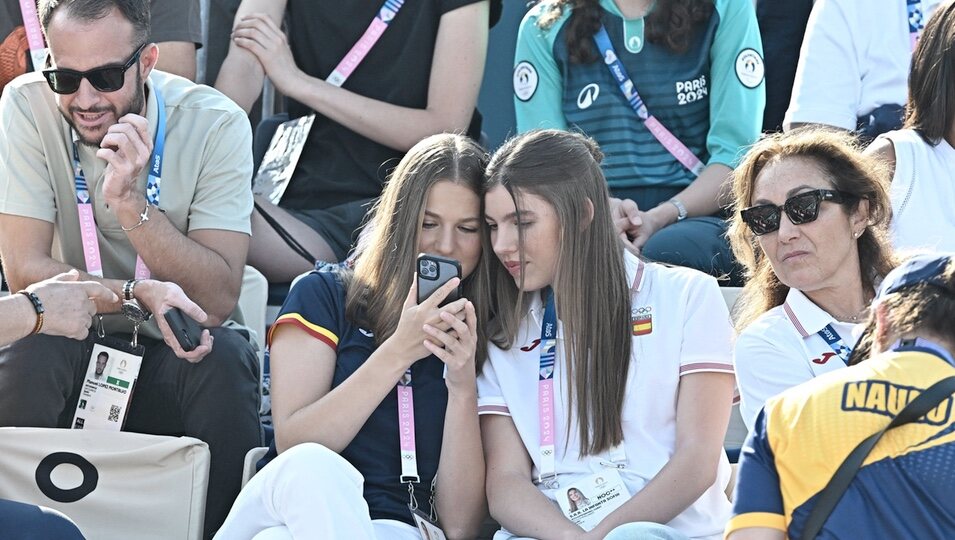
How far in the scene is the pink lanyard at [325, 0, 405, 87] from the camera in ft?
15.1

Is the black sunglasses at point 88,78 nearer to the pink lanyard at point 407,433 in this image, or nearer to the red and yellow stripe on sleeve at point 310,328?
the red and yellow stripe on sleeve at point 310,328

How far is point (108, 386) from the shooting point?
3537 mm

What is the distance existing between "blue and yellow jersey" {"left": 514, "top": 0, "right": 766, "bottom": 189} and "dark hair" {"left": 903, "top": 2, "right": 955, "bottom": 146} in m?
0.75

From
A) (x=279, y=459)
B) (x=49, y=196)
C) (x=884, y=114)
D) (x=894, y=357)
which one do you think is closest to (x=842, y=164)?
(x=884, y=114)

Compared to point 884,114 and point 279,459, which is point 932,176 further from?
point 279,459

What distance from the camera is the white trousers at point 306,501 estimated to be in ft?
9.31

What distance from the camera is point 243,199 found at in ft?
13.1

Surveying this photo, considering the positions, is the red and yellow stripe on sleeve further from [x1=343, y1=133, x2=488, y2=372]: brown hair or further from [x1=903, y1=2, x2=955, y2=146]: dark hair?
[x1=903, y1=2, x2=955, y2=146]: dark hair

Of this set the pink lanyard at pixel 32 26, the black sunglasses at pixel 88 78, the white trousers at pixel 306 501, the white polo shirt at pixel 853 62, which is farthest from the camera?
the pink lanyard at pixel 32 26

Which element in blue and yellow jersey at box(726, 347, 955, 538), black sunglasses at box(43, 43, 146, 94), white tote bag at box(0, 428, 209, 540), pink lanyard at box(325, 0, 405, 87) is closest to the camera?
blue and yellow jersey at box(726, 347, 955, 538)

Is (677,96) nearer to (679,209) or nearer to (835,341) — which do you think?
(679,209)

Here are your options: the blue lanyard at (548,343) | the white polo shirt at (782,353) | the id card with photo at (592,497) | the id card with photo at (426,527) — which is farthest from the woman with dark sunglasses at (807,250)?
the id card with photo at (426,527)

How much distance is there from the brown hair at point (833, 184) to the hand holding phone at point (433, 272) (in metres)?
0.81

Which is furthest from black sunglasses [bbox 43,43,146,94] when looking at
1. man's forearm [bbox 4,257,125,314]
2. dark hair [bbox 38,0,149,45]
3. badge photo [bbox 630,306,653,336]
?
badge photo [bbox 630,306,653,336]
